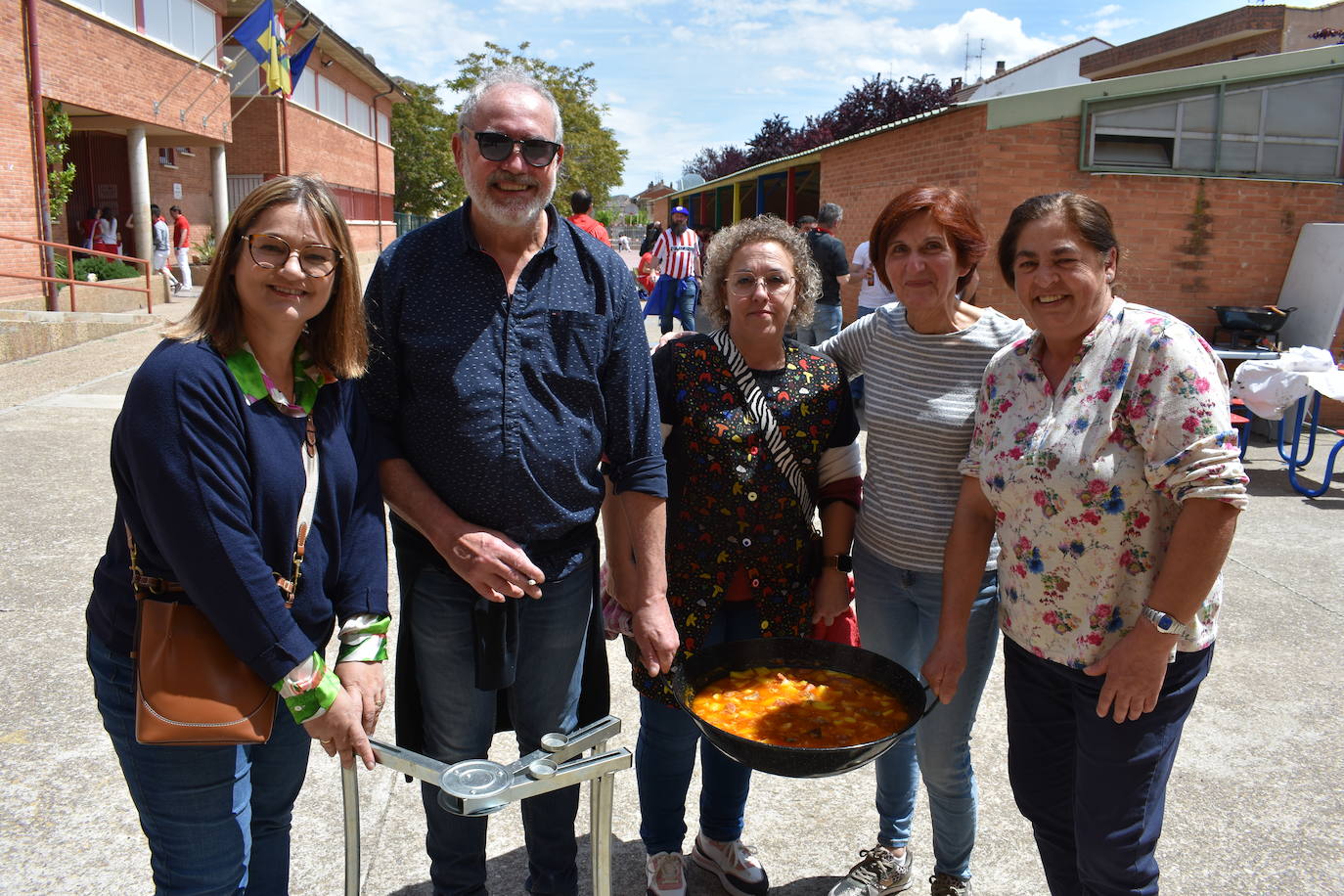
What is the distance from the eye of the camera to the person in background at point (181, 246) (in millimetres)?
22344

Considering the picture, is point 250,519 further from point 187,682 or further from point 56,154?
point 56,154

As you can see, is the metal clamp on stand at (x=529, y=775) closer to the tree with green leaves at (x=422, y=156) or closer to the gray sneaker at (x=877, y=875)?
the gray sneaker at (x=877, y=875)

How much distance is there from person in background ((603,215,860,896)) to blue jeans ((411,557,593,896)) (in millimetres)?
254

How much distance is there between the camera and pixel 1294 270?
10.9 meters

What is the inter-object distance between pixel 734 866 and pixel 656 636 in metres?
0.93

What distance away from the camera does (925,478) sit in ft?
8.73

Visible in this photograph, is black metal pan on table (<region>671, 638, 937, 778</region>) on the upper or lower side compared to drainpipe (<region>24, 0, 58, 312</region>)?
lower

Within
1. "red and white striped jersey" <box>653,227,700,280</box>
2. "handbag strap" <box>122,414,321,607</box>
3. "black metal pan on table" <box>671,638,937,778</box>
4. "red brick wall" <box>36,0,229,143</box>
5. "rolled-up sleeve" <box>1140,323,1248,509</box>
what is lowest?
"black metal pan on table" <box>671,638,937,778</box>

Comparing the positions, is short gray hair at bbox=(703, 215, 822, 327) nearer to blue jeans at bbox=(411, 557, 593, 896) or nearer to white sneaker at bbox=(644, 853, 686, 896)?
blue jeans at bbox=(411, 557, 593, 896)

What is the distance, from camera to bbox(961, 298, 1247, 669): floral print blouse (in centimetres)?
197

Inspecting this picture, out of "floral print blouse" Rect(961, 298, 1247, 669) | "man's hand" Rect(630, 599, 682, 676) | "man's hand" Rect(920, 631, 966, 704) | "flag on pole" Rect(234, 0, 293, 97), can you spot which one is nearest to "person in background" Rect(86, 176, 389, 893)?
"man's hand" Rect(630, 599, 682, 676)

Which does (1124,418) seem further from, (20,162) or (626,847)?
(20,162)

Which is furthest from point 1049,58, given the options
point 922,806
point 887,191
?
point 922,806

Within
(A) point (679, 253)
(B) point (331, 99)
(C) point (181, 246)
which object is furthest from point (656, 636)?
(B) point (331, 99)
